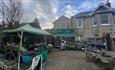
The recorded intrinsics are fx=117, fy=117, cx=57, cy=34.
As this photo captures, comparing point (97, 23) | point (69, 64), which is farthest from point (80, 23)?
point (69, 64)

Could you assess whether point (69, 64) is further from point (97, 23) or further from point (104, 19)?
point (104, 19)

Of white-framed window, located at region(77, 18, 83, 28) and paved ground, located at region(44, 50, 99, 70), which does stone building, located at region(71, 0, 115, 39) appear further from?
paved ground, located at region(44, 50, 99, 70)

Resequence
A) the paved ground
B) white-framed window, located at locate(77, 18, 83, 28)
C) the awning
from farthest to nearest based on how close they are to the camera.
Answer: the awning
white-framed window, located at locate(77, 18, 83, 28)
the paved ground

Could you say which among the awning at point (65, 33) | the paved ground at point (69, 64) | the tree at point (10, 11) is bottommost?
the paved ground at point (69, 64)

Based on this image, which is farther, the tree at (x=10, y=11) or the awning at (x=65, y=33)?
the awning at (x=65, y=33)

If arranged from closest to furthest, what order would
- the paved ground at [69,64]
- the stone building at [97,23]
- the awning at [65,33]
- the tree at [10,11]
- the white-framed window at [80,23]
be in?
the paved ground at [69,64] → the stone building at [97,23] → the tree at [10,11] → the white-framed window at [80,23] → the awning at [65,33]

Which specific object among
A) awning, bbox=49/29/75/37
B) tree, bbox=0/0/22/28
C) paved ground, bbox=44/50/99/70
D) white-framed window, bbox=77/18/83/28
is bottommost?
paved ground, bbox=44/50/99/70

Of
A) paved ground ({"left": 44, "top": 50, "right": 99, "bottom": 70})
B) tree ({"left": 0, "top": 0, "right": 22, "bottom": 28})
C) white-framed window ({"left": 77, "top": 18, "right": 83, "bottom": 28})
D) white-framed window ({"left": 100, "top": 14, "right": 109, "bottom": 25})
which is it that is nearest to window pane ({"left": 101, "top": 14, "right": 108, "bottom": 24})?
white-framed window ({"left": 100, "top": 14, "right": 109, "bottom": 25})

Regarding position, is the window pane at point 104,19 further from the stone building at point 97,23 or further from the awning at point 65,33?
the awning at point 65,33

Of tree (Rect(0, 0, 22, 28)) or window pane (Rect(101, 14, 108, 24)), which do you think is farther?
tree (Rect(0, 0, 22, 28))

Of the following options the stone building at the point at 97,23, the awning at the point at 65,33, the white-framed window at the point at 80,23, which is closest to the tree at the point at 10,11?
the awning at the point at 65,33

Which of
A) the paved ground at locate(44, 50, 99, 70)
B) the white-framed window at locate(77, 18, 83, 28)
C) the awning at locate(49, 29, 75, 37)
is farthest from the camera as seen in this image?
the awning at locate(49, 29, 75, 37)

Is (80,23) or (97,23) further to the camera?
(80,23)

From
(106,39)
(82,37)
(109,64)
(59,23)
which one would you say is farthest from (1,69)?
(59,23)
